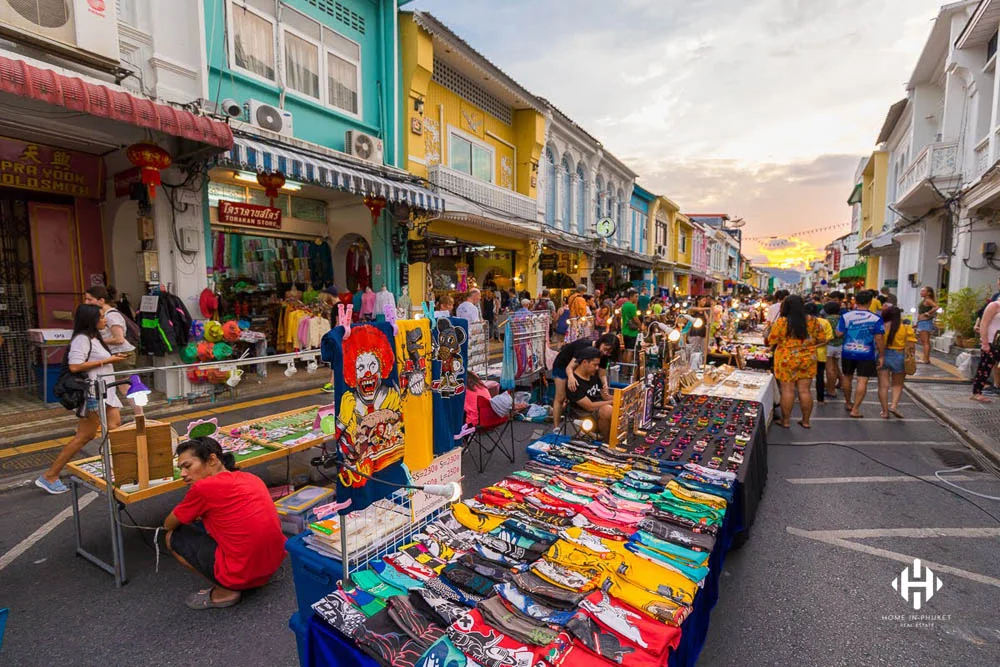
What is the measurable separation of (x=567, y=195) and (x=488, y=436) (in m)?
15.6

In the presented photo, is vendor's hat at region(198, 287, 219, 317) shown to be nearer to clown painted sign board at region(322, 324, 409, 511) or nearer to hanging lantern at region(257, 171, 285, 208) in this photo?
hanging lantern at region(257, 171, 285, 208)

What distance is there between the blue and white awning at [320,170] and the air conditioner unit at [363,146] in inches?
12.9

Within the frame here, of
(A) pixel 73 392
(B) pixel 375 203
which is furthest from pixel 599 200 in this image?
(A) pixel 73 392

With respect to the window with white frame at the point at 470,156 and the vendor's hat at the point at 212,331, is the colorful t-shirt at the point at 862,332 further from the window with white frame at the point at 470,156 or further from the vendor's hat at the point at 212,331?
the vendor's hat at the point at 212,331

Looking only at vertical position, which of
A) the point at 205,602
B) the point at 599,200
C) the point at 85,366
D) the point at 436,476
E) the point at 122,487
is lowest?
the point at 205,602

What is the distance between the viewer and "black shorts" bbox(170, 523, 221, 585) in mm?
3086

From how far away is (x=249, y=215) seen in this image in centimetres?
979

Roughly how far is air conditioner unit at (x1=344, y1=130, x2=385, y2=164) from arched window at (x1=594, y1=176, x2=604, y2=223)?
42.8 feet

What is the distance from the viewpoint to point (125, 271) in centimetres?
838

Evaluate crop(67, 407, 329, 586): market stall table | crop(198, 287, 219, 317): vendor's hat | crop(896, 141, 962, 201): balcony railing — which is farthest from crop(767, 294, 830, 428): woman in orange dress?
crop(896, 141, 962, 201): balcony railing

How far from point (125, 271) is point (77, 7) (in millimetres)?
4123

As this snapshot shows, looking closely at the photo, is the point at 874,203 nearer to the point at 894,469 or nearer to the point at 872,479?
the point at 894,469

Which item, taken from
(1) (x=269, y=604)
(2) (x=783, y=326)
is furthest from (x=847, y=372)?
(1) (x=269, y=604)
